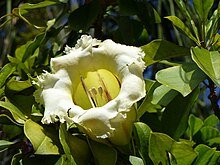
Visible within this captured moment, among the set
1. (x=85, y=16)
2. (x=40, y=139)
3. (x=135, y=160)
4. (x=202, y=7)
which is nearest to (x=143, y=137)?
(x=135, y=160)

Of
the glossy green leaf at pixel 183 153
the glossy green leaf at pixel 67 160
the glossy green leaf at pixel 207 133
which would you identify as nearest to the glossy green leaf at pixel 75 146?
the glossy green leaf at pixel 67 160

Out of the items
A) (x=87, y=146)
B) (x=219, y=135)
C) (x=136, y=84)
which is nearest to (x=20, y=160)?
(x=87, y=146)

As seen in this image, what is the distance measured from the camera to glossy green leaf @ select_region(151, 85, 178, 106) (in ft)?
2.60

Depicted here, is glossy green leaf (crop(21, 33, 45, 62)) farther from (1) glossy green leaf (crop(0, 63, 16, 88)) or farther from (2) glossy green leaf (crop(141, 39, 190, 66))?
(2) glossy green leaf (crop(141, 39, 190, 66))

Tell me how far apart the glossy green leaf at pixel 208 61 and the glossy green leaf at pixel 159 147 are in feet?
0.36

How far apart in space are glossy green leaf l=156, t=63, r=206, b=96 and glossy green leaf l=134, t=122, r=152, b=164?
7cm

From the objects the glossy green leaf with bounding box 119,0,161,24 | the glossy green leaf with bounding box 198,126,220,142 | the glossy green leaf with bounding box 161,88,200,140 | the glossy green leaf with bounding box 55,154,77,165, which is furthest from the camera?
the glossy green leaf with bounding box 119,0,161,24

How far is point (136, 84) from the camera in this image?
734mm

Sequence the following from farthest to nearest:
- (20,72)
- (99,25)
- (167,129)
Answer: (99,25) → (20,72) → (167,129)

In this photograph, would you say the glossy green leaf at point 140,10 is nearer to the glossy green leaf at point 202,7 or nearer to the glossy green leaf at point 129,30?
the glossy green leaf at point 129,30

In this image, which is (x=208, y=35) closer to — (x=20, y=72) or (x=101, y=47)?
(x=101, y=47)

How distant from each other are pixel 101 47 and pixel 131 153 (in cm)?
17

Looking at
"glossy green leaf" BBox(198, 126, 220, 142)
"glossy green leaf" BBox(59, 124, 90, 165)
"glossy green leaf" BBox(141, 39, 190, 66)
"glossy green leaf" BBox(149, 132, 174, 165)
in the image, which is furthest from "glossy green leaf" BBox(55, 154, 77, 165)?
"glossy green leaf" BBox(198, 126, 220, 142)

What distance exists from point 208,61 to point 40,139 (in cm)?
27
